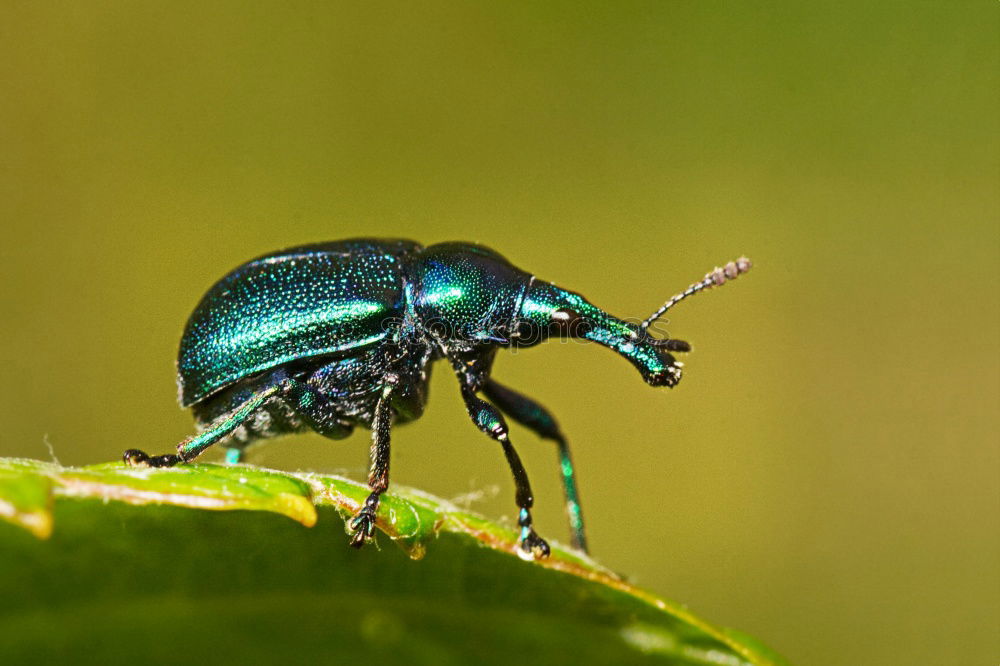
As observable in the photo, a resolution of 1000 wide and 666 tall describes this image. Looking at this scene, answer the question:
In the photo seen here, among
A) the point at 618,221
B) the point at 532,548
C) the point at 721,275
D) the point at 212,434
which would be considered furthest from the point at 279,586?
the point at 618,221

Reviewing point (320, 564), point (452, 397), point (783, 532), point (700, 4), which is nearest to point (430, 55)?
point (700, 4)

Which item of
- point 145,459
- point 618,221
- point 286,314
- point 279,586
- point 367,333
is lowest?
point 279,586

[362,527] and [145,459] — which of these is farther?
[145,459]

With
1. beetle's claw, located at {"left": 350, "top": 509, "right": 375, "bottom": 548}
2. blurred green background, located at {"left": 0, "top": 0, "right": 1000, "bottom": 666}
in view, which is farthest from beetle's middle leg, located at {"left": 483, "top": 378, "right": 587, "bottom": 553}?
blurred green background, located at {"left": 0, "top": 0, "right": 1000, "bottom": 666}

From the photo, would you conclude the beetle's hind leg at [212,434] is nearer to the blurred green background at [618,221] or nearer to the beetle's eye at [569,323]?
the beetle's eye at [569,323]

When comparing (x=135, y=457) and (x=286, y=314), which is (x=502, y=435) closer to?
(x=286, y=314)

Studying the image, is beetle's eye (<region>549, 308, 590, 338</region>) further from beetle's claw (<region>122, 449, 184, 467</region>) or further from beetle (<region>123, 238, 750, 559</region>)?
beetle's claw (<region>122, 449, 184, 467</region>)

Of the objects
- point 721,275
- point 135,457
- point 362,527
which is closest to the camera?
point 362,527
